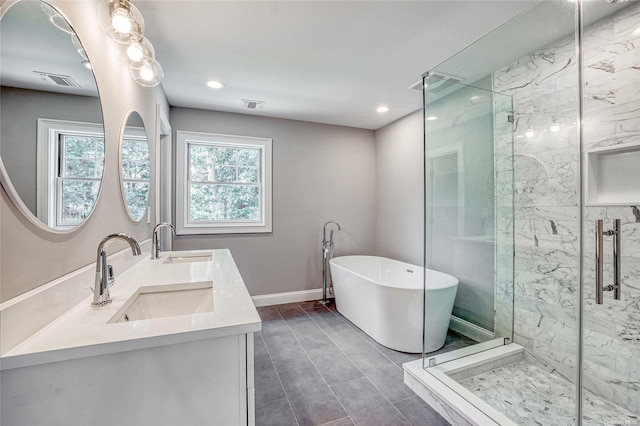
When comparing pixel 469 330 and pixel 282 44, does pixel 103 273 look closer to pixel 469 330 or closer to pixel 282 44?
pixel 282 44

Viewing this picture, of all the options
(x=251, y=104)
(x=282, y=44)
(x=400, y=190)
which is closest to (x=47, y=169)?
(x=282, y=44)

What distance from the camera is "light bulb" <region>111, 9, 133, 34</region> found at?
132cm

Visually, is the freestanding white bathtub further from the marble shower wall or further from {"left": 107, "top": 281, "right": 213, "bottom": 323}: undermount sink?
{"left": 107, "top": 281, "right": 213, "bottom": 323}: undermount sink

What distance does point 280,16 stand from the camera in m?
1.78

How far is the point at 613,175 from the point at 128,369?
263 centimetres

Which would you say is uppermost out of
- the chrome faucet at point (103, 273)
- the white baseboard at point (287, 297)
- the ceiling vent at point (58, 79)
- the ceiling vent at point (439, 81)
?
the ceiling vent at point (439, 81)

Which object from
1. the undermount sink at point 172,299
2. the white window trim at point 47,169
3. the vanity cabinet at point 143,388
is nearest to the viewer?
the vanity cabinet at point 143,388

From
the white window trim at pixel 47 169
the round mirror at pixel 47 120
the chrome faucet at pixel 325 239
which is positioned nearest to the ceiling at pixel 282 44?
the round mirror at pixel 47 120

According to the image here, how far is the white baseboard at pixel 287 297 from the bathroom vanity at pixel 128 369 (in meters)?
2.69

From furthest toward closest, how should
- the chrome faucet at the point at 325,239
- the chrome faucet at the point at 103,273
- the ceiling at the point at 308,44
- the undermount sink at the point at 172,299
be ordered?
1. the chrome faucet at the point at 325,239
2. the ceiling at the point at 308,44
3. the undermount sink at the point at 172,299
4. the chrome faucet at the point at 103,273

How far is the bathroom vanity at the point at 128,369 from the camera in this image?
2.37 feet

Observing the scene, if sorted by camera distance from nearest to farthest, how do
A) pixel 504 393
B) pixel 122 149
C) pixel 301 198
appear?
pixel 122 149 → pixel 504 393 → pixel 301 198

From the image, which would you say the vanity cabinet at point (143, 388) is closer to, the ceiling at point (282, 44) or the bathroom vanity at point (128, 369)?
the bathroom vanity at point (128, 369)

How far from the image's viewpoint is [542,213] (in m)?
2.15
